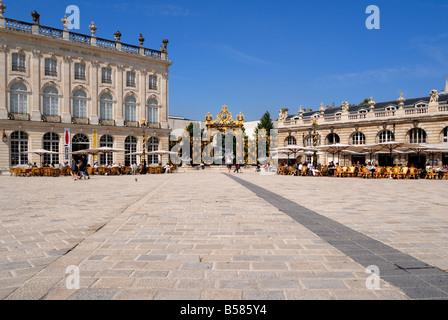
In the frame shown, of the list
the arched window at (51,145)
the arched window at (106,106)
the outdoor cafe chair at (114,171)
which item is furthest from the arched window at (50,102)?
the outdoor cafe chair at (114,171)

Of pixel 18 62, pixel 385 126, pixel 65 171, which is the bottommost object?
pixel 65 171

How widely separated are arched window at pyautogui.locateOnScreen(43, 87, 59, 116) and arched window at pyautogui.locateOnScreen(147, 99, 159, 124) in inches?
390

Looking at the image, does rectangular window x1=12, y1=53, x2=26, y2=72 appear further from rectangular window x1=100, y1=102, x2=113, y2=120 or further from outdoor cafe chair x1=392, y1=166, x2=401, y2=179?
outdoor cafe chair x1=392, y1=166, x2=401, y2=179

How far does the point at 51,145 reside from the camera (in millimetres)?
30531

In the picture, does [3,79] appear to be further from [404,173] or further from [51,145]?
[404,173]

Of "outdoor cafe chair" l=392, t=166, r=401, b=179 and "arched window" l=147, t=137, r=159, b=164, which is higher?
"arched window" l=147, t=137, r=159, b=164

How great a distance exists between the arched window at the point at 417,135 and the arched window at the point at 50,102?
1408 inches

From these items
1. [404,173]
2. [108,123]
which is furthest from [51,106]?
[404,173]

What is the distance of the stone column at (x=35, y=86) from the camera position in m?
29.5

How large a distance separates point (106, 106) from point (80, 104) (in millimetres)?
2713

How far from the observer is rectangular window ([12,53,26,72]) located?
94.2 feet

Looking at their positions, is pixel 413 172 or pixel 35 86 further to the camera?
pixel 35 86

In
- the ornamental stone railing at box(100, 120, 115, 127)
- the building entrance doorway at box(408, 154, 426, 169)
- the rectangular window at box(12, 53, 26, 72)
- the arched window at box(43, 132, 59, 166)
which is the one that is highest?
the rectangular window at box(12, 53, 26, 72)

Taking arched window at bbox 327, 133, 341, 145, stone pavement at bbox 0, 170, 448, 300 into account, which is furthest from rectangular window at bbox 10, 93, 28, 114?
arched window at bbox 327, 133, 341, 145
